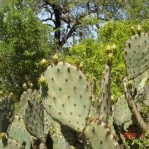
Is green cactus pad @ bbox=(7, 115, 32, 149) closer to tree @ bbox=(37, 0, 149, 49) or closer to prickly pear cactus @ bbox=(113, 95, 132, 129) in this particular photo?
prickly pear cactus @ bbox=(113, 95, 132, 129)

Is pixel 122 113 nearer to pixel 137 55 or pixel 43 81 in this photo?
pixel 137 55

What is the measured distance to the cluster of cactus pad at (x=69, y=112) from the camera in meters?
4.44

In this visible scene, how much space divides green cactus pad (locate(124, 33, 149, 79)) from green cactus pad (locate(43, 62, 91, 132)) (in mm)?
1241

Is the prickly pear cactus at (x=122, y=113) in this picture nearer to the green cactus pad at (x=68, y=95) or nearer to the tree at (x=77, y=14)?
the green cactus pad at (x=68, y=95)

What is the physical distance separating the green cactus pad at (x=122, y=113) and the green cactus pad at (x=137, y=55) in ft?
1.43

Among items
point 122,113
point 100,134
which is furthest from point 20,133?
point 100,134

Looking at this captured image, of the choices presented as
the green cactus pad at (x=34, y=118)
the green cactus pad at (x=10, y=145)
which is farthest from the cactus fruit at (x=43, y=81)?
the green cactus pad at (x=10, y=145)

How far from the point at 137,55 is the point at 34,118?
1.34 metres

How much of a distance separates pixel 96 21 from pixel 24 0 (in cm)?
438

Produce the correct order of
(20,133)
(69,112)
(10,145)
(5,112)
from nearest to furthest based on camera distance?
(69,112) < (10,145) < (5,112) < (20,133)

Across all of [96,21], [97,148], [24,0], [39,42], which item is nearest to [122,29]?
[39,42]

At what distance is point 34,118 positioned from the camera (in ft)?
18.8

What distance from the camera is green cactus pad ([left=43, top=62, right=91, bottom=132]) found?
475cm

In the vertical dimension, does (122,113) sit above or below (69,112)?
above
